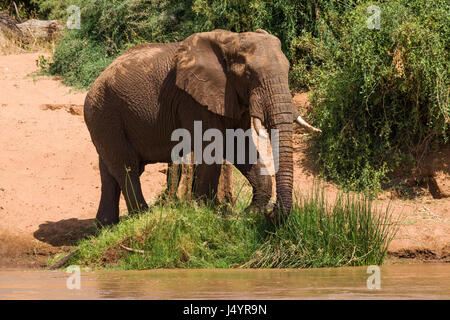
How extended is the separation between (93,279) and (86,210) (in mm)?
3644

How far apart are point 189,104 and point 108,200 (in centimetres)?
185

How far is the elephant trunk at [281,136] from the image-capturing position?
789cm

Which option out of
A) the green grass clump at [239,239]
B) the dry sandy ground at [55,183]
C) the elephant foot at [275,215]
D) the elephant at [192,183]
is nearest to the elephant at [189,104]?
the elephant foot at [275,215]

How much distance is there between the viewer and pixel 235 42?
8875 mm

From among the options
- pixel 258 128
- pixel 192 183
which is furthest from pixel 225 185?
pixel 258 128

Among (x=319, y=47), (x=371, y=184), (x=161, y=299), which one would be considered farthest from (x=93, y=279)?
(x=319, y=47)

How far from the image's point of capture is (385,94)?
38.7 feet

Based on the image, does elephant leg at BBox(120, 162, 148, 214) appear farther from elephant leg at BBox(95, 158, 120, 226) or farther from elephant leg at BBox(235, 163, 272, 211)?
elephant leg at BBox(235, 163, 272, 211)

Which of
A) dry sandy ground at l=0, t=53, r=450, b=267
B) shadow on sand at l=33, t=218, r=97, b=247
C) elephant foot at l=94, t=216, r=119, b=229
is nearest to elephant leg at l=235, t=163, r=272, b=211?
dry sandy ground at l=0, t=53, r=450, b=267

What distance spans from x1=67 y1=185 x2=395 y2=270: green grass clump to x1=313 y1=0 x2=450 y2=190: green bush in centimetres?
300

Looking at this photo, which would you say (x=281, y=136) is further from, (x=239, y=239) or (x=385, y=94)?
(x=385, y=94)

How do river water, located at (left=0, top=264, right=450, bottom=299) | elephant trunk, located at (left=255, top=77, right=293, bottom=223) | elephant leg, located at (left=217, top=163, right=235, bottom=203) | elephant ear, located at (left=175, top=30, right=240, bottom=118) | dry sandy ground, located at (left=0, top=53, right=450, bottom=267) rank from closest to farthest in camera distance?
river water, located at (left=0, top=264, right=450, bottom=299), elephant trunk, located at (left=255, top=77, right=293, bottom=223), elephant ear, located at (left=175, top=30, right=240, bottom=118), elephant leg, located at (left=217, top=163, right=235, bottom=203), dry sandy ground, located at (left=0, top=53, right=450, bottom=267)

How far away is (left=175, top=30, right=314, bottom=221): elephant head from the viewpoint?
26.2 ft

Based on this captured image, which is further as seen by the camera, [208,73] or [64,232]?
[64,232]
